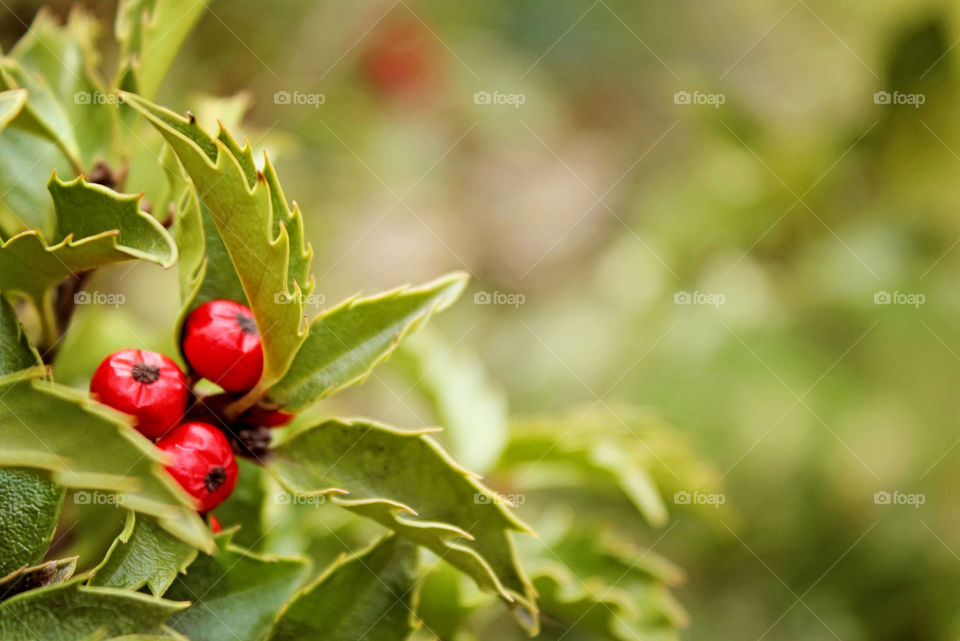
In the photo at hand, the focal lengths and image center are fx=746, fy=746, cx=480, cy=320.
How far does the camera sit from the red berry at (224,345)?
706mm

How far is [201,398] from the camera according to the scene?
76 centimetres

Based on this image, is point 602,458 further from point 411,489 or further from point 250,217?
point 250,217

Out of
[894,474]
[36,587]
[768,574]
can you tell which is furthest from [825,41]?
[36,587]

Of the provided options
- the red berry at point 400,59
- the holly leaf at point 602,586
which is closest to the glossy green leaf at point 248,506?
the holly leaf at point 602,586

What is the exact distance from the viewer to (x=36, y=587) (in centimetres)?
66

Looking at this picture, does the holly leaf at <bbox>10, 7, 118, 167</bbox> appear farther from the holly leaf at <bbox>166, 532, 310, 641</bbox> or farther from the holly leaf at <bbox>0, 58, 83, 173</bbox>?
the holly leaf at <bbox>166, 532, 310, 641</bbox>

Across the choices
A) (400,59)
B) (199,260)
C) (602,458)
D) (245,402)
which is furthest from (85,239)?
(400,59)

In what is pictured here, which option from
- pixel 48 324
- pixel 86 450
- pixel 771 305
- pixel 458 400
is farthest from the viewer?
pixel 771 305

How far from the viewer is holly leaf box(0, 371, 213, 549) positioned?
1.53ft

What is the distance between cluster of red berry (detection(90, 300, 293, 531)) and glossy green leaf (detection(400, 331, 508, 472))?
1.81ft

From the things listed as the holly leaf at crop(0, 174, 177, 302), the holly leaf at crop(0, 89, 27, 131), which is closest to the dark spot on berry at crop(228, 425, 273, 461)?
the holly leaf at crop(0, 174, 177, 302)

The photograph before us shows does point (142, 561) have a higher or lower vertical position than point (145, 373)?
lower

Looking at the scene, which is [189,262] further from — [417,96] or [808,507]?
[417,96]

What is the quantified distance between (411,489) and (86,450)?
30cm
